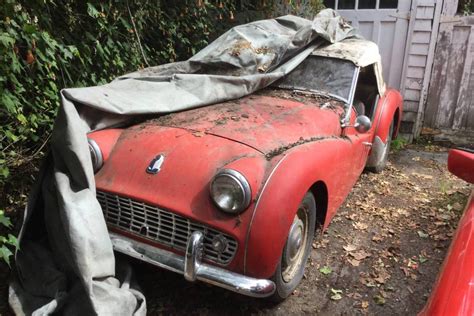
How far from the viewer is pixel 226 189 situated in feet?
7.38

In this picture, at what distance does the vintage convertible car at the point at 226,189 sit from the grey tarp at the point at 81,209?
0.44ft

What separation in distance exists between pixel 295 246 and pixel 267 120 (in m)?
0.98

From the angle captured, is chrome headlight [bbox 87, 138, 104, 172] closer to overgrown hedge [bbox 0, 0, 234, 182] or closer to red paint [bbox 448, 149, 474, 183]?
overgrown hedge [bbox 0, 0, 234, 182]

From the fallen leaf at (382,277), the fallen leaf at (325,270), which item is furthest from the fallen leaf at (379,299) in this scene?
the fallen leaf at (325,270)

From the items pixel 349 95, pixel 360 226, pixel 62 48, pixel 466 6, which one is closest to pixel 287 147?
pixel 349 95

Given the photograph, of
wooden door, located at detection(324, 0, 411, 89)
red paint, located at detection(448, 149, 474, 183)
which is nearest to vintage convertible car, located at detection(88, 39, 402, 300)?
red paint, located at detection(448, 149, 474, 183)

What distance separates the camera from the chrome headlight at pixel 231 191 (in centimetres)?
222

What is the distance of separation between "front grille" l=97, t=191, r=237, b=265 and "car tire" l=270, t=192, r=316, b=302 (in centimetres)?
40

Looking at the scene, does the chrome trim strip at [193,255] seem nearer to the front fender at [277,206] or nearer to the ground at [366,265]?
the front fender at [277,206]

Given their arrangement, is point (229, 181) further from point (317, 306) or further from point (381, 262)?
point (381, 262)

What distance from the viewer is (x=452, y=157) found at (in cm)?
215

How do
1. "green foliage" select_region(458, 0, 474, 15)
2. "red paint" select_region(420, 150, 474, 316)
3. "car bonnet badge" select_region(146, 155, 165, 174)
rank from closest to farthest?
1. "red paint" select_region(420, 150, 474, 316)
2. "car bonnet badge" select_region(146, 155, 165, 174)
3. "green foliage" select_region(458, 0, 474, 15)

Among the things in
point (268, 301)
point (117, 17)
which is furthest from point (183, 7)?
point (268, 301)

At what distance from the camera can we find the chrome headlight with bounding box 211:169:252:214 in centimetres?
222
